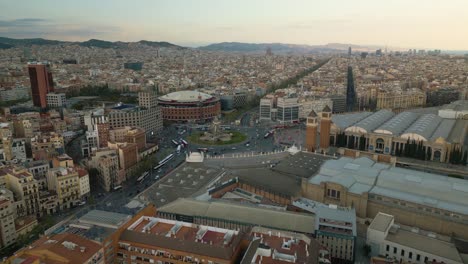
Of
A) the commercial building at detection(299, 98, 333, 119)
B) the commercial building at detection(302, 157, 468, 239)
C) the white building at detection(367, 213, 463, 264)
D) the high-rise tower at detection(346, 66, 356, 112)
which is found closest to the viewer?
the white building at detection(367, 213, 463, 264)

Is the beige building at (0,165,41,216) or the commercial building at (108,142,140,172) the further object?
the commercial building at (108,142,140,172)

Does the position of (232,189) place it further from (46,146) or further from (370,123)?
(370,123)

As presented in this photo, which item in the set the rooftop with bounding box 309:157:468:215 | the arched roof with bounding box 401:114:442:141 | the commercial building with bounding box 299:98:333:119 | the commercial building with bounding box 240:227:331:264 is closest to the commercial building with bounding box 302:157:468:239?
the rooftop with bounding box 309:157:468:215

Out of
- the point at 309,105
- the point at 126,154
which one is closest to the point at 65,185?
the point at 126,154

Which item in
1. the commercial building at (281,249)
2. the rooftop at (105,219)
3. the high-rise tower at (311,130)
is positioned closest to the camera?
the commercial building at (281,249)

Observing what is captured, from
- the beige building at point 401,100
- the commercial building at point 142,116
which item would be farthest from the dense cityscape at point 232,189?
the beige building at point 401,100

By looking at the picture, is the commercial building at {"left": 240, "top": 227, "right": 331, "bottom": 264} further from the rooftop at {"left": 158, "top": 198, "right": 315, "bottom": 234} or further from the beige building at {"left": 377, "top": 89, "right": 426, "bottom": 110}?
the beige building at {"left": 377, "top": 89, "right": 426, "bottom": 110}

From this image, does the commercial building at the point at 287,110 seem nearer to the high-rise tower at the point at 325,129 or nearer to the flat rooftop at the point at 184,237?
the high-rise tower at the point at 325,129
